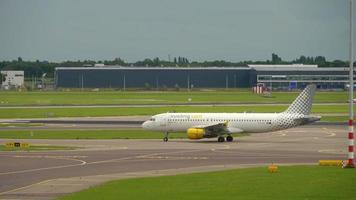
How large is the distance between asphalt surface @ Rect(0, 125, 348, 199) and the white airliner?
1.24 m

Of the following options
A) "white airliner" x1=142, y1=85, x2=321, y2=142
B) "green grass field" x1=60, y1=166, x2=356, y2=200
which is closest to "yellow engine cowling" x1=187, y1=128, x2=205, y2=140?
"white airliner" x1=142, y1=85, x2=321, y2=142

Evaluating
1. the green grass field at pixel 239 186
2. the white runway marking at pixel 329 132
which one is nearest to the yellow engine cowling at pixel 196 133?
the white runway marking at pixel 329 132

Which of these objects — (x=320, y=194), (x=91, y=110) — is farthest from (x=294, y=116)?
(x=91, y=110)

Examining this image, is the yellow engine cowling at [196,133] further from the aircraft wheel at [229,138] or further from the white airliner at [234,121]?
the aircraft wheel at [229,138]

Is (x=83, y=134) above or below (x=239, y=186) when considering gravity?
below

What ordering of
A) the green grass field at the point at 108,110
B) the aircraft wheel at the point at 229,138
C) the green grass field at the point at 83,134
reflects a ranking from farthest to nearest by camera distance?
1. the green grass field at the point at 108,110
2. the green grass field at the point at 83,134
3. the aircraft wheel at the point at 229,138

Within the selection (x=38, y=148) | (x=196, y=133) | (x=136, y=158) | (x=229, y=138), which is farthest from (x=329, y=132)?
(x=136, y=158)

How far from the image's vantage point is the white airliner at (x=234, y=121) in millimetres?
85188

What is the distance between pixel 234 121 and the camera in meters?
86.5

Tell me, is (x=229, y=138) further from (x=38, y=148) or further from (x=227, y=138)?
(x=38, y=148)

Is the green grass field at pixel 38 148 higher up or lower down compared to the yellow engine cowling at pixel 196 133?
lower down

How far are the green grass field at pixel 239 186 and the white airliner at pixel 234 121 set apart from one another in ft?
104

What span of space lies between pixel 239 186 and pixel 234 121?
42.2 meters

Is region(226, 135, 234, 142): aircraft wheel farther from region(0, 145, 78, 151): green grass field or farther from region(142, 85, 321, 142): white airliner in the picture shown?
region(0, 145, 78, 151): green grass field
